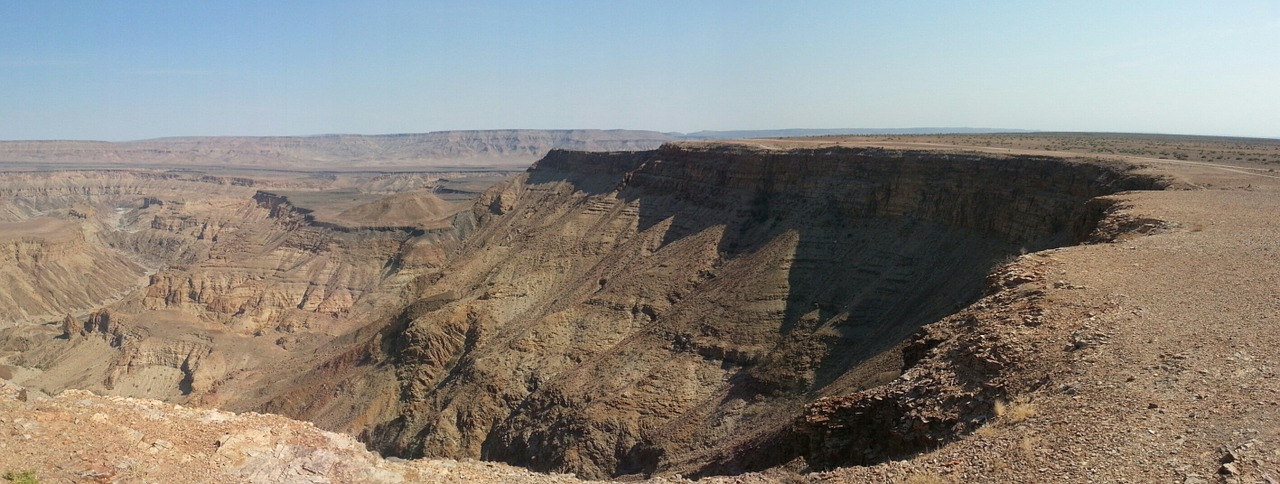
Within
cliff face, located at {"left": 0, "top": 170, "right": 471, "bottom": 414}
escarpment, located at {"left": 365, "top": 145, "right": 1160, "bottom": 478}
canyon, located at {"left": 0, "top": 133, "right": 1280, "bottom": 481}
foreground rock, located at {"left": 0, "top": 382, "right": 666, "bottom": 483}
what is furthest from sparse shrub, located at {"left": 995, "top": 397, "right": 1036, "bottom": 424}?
cliff face, located at {"left": 0, "top": 170, "right": 471, "bottom": 414}

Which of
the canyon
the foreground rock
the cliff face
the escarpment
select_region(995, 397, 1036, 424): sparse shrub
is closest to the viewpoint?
the foreground rock

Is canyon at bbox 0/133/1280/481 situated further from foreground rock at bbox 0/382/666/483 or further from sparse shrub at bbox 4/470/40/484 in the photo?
sparse shrub at bbox 4/470/40/484

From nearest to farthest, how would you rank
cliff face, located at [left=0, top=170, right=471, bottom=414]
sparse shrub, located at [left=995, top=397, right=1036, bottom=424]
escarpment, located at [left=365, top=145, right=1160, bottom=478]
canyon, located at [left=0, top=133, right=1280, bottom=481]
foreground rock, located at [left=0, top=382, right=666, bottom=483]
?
foreground rock, located at [left=0, top=382, right=666, bottom=483] → sparse shrub, located at [left=995, top=397, right=1036, bottom=424] → canyon, located at [left=0, top=133, right=1280, bottom=481] → escarpment, located at [left=365, top=145, right=1160, bottom=478] → cliff face, located at [left=0, top=170, right=471, bottom=414]

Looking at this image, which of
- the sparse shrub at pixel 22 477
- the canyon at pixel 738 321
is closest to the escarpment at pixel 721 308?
the canyon at pixel 738 321

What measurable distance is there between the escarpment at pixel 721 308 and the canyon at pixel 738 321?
156mm

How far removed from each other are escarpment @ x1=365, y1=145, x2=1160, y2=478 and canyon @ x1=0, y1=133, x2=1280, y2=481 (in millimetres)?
156

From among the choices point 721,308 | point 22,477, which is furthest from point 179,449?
point 721,308

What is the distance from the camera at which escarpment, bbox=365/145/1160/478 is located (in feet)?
89.5

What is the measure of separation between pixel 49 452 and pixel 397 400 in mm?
30259

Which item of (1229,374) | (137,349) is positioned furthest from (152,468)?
(137,349)

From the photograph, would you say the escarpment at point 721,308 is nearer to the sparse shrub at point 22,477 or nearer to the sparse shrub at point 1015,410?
the sparse shrub at point 1015,410

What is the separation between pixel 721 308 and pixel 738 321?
1.75m

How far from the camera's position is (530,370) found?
36.4 meters

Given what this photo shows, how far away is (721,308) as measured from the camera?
34625mm
